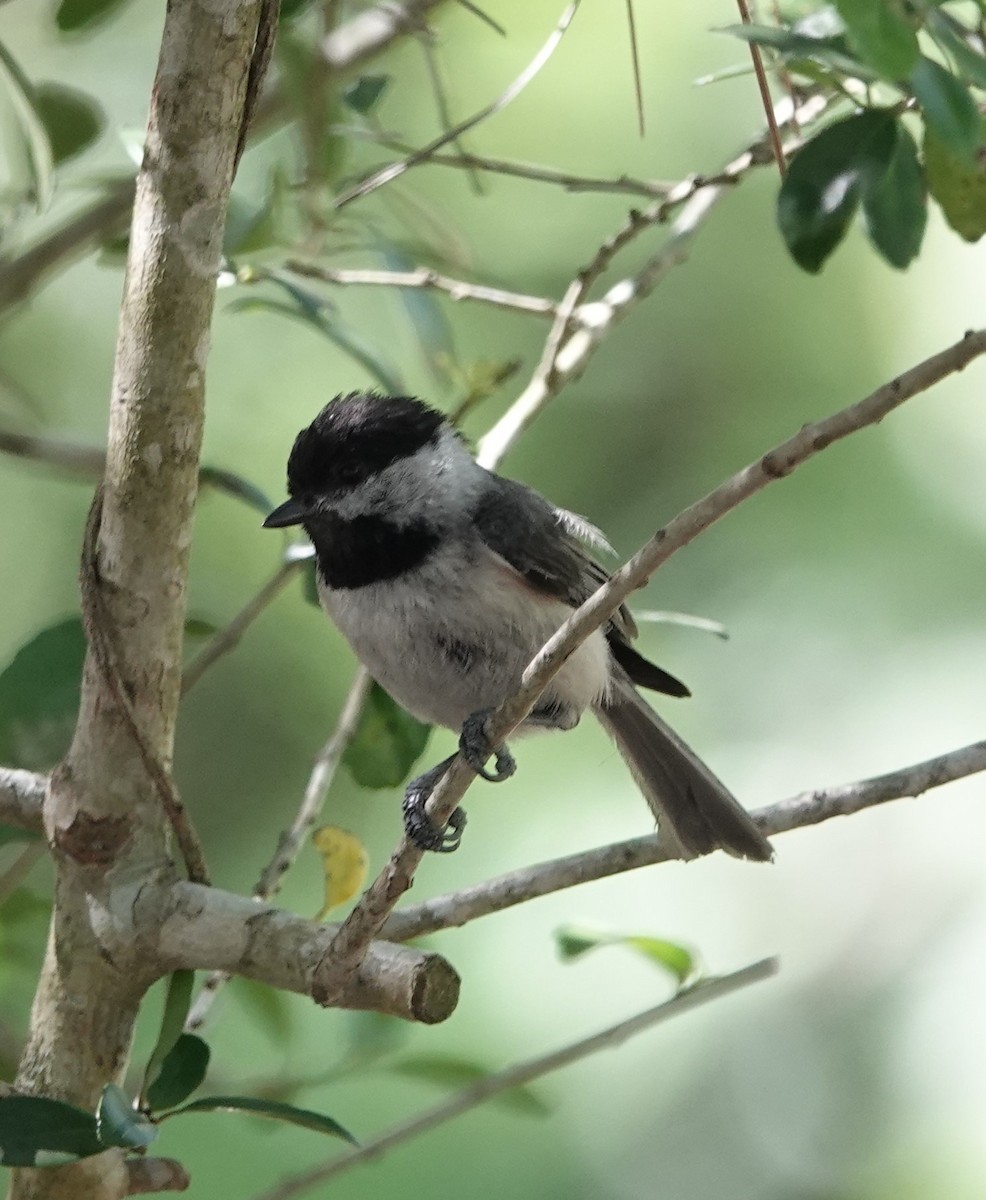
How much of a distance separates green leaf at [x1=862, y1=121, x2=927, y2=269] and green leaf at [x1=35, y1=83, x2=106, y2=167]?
1.29 metres

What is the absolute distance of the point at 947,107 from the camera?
1417 millimetres

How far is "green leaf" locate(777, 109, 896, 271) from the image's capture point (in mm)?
1826

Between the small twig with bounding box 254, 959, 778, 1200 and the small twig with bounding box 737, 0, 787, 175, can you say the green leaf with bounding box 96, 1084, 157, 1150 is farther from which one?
the small twig with bounding box 737, 0, 787, 175

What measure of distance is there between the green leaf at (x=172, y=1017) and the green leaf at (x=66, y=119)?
55.5 inches

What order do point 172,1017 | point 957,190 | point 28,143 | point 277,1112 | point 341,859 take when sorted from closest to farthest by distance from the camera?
point 277,1112 → point 172,1017 → point 957,190 → point 341,859 → point 28,143

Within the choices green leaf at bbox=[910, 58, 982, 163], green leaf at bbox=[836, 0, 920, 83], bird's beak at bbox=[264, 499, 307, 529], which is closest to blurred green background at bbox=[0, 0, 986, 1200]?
bird's beak at bbox=[264, 499, 307, 529]

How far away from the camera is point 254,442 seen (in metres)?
3.58

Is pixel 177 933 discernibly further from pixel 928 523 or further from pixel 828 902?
pixel 928 523

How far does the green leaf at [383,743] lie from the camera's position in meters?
2.18

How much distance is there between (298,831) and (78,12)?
1323 mm

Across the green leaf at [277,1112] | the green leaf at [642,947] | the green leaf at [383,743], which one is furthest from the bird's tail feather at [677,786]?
the green leaf at [277,1112]

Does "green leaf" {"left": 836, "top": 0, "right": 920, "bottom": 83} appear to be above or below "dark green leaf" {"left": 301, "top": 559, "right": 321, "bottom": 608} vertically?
above

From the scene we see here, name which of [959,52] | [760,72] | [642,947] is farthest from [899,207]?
[642,947]

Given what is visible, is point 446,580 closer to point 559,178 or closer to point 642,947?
point 642,947
